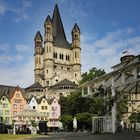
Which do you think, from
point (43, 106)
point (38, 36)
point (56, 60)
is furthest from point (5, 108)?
point (38, 36)

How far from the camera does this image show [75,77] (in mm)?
160625

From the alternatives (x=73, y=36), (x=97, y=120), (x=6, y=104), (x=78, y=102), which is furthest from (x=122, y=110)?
(x=73, y=36)

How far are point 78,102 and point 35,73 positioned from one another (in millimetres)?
85751

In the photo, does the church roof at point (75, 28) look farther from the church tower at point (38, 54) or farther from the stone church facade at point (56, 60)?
the church tower at point (38, 54)

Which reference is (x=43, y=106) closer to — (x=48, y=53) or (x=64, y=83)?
(x=64, y=83)

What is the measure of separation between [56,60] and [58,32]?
18.5 m

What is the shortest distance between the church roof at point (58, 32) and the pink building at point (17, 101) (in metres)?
58.5

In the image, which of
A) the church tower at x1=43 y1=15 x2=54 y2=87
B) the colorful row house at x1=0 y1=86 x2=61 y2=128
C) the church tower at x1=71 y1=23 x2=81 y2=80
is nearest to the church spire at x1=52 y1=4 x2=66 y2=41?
the church tower at x1=71 y1=23 x2=81 y2=80

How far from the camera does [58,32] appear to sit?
177m

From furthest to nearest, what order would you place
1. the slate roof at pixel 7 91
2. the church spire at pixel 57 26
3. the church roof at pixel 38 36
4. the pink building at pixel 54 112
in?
1. the church spire at pixel 57 26
2. the church roof at pixel 38 36
3. the pink building at pixel 54 112
4. the slate roof at pixel 7 91

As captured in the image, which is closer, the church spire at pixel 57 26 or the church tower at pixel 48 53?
the church tower at pixel 48 53

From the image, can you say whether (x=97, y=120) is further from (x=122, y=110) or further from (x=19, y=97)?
(x=19, y=97)

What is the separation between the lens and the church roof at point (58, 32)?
172 metres

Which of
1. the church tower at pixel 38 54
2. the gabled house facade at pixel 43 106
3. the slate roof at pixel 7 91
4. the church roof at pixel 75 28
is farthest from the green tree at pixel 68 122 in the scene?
the church roof at pixel 75 28
